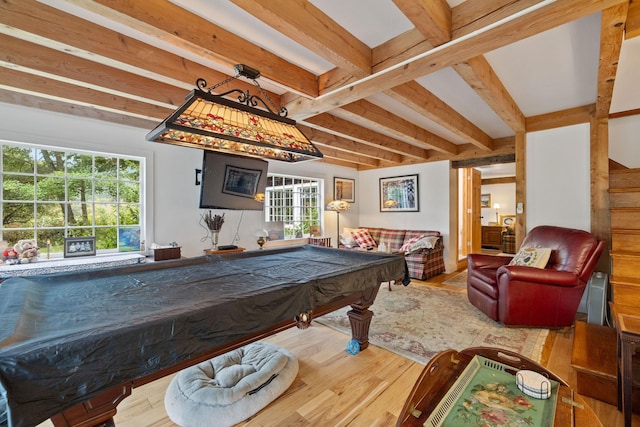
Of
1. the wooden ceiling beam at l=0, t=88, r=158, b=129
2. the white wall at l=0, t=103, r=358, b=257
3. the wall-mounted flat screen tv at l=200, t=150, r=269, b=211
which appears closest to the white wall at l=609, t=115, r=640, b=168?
the wall-mounted flat screen tv at l=200, t=150, r=269, b=211

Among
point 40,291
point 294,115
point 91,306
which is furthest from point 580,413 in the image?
point 294,115

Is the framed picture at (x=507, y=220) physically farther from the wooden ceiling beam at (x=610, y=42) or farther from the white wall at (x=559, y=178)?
the wooden ceiling beam at (x=610, y=42)

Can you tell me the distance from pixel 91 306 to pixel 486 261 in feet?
12.9

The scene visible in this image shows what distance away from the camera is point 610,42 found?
1732 millimetres

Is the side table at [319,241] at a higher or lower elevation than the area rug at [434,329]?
higher

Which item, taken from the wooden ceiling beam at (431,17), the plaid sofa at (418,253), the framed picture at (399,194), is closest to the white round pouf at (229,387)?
the wooden ceiling beam at (431,17)

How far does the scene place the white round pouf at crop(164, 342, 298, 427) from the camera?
1.56 metres

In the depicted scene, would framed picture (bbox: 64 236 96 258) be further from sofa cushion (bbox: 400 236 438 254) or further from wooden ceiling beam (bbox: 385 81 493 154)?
sofa cushion (bbox: 400 236 438 254)

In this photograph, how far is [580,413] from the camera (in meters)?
0.95

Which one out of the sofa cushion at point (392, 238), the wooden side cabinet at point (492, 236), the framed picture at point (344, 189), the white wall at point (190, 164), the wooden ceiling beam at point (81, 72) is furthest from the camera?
the wooden side cabinet at point (492, 236)

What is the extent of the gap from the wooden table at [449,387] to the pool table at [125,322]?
0.72 metres

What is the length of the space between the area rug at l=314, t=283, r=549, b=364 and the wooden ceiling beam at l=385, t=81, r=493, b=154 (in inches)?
88.0

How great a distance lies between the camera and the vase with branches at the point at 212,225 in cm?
387

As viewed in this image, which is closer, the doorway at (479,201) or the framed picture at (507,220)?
the doorway at (479,201)
